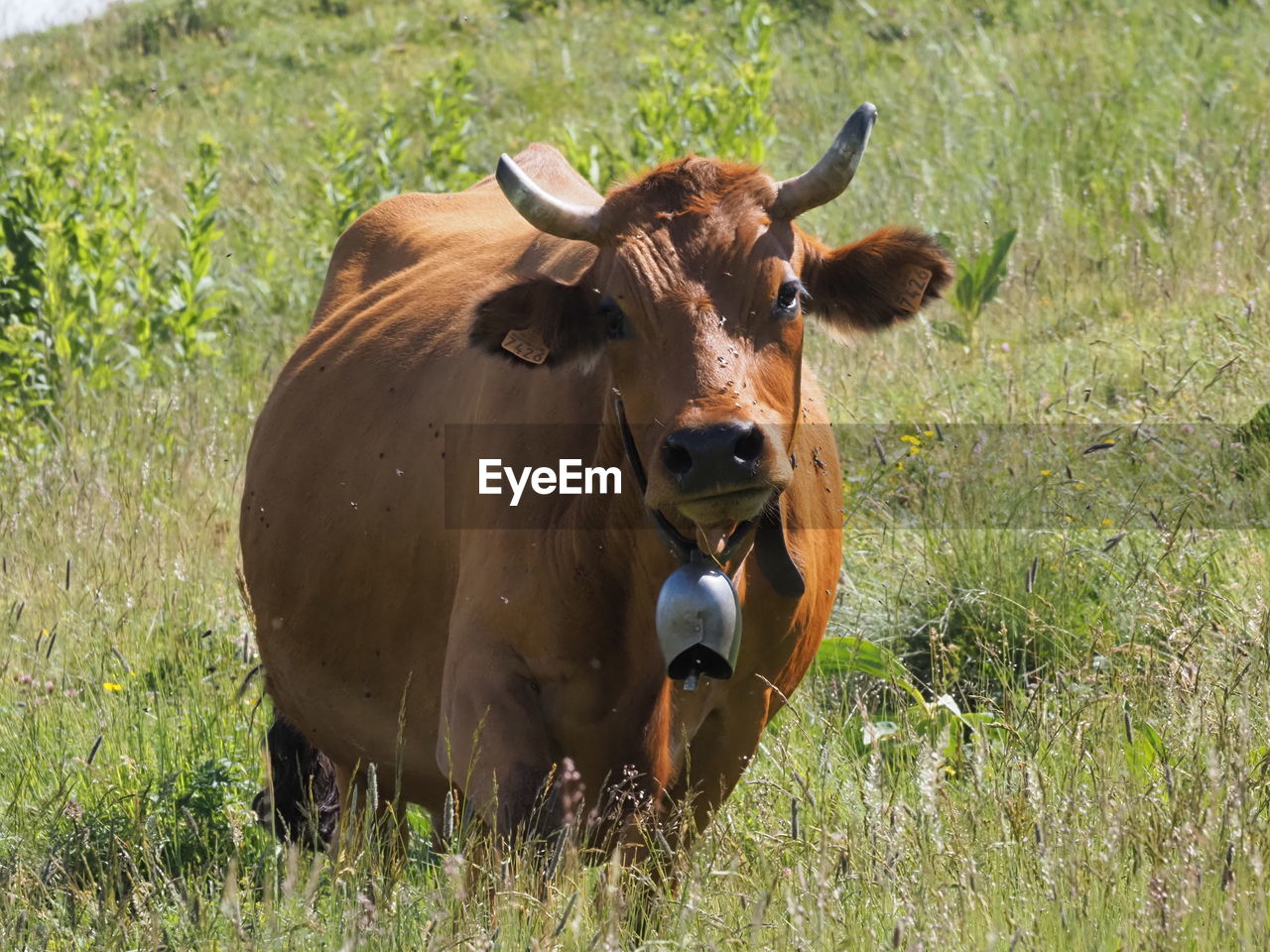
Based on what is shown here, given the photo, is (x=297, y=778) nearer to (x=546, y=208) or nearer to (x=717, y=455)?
Result: (x=546, y=208)

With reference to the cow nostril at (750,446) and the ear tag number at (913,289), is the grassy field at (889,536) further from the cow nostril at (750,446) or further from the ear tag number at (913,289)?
the cow nostril at (750,446)

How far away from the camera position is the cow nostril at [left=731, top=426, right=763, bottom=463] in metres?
3.47

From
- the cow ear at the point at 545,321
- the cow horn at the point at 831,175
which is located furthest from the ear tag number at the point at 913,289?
the cow ear at the point at 545,321

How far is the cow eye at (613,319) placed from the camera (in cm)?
389

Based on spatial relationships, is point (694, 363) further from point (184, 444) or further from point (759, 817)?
point (184, 444)

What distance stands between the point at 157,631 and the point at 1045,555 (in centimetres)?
340

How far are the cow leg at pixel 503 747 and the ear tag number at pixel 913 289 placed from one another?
4.53 feet

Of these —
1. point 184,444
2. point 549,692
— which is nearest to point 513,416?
point 549,692

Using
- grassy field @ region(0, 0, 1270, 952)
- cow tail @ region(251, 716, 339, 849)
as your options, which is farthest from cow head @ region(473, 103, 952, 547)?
cow tail @ region(251, 716, 339, 849)

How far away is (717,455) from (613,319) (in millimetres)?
615

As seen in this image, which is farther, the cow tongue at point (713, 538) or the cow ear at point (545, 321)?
the cow ear at point (545, 321)

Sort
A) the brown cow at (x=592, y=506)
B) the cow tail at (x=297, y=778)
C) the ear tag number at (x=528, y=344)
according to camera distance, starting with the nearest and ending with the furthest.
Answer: the brown cow at (x=592, y=506) < the ear tag number at (x=528, y=344) < the cow tail at (x=297, y=778)

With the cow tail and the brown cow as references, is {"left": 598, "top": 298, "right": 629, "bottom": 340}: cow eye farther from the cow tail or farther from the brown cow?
the cow tail

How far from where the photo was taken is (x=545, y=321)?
164 inches
